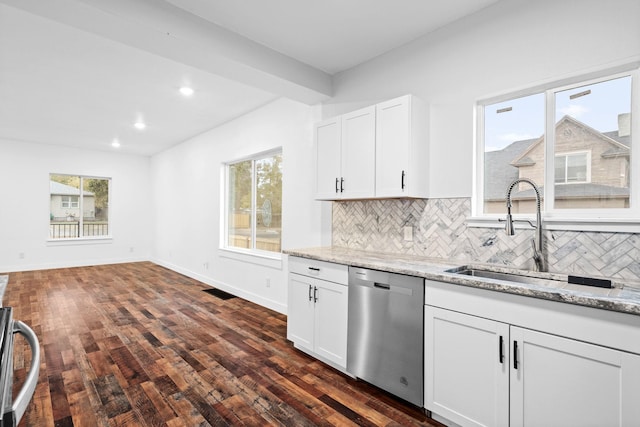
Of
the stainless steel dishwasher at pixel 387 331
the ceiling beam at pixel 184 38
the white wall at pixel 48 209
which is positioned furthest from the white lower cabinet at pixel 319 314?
the white wall at pixel 48 209

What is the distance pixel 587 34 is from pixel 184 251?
21.9 ft

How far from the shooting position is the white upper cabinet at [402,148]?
2.54 meters

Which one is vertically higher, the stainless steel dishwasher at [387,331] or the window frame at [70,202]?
the window frame at [70,202]

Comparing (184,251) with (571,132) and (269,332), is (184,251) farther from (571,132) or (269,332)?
(571,132)

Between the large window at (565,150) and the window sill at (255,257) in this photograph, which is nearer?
the large window at (565,150)

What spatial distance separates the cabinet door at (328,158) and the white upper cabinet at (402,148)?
0.45 m

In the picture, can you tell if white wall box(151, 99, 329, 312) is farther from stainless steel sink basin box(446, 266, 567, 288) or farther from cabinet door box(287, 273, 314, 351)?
stainless steel sink basin box(446, 266, 567, 288)

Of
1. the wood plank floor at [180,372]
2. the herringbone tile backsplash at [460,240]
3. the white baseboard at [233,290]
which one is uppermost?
the herringbone tile backsplash at [460,240]

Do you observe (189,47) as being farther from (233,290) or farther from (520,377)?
(233,290)

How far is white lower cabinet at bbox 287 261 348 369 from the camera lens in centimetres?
258

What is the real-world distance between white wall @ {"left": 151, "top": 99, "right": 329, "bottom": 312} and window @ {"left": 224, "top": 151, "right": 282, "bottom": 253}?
7.4 inches

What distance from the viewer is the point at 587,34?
1.96 m

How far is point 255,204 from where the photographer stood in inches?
193

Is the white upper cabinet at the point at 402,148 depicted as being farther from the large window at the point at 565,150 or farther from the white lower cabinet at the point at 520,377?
the white lower cabinet at the point at 520,377
